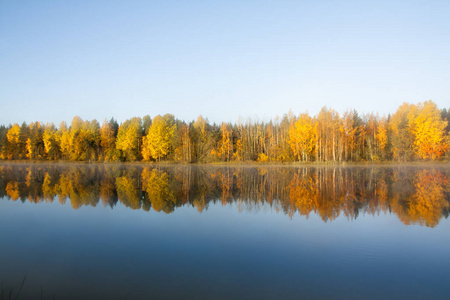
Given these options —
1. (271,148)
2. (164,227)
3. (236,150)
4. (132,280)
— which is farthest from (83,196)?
(236,150)

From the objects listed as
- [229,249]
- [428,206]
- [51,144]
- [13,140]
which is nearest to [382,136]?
[428,206]

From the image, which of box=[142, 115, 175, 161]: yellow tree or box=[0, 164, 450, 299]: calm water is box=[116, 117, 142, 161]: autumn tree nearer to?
box=[142, 115, 175, 161]: yellow tree

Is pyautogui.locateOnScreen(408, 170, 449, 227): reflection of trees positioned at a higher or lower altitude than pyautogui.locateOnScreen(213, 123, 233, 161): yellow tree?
lower

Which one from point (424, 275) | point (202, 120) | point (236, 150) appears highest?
point (202, 120)

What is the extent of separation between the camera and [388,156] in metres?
57.3

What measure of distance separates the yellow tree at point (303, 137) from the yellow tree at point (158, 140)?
79.9 ft

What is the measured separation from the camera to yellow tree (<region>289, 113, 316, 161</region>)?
53344mm

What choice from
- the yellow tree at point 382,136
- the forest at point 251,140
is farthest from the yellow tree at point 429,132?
the yellow tree at point 382,136

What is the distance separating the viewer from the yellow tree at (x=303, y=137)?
53344 mm

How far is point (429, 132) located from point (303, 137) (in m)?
19.7

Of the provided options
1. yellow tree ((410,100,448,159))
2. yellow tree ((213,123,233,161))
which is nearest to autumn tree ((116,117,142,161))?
yellow tree ((213,123,233,161))

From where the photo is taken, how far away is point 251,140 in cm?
6291

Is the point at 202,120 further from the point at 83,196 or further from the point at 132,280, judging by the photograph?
the point at 132,280

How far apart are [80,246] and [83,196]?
9356 millimetres
